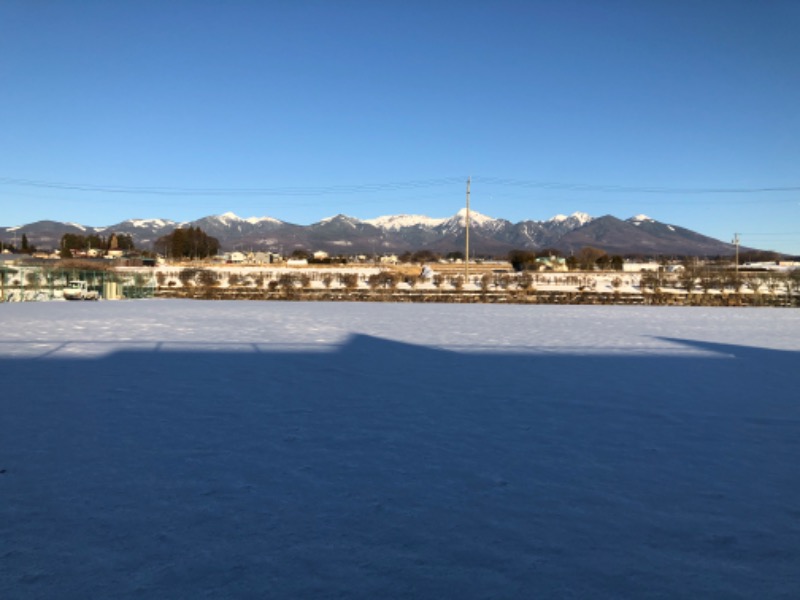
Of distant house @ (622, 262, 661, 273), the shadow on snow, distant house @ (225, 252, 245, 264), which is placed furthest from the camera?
distant house @ (225, 252, 245, 264)

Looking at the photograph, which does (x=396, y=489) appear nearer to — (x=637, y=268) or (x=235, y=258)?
A: (x=637, y=268)

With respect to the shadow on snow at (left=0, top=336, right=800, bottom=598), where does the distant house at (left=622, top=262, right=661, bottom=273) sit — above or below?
above

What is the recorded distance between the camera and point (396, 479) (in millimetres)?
4594

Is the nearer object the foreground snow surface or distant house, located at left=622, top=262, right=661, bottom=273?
the foreground snow surface

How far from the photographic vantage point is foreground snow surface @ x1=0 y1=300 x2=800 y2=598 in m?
3.16

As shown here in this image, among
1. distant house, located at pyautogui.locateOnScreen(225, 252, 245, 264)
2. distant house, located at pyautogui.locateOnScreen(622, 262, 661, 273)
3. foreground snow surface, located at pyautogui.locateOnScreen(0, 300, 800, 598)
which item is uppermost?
distant house, located at pyautogui.locateOnScreen(225, 252, 245, 264)

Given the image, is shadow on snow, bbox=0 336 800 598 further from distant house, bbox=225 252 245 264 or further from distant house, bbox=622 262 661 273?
distant house, bbox=225 252 245 264

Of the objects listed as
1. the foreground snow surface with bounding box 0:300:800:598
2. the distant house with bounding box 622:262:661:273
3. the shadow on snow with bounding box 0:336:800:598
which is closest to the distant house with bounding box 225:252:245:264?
the distant house with bounding box 622:262:661:273

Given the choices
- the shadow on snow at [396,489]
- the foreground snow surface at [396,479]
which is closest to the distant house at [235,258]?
the foreground snow surface at [396,479]

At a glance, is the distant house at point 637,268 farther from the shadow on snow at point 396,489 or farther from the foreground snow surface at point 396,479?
the shadow on snow at point 396,489

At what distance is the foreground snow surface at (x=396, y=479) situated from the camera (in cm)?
316

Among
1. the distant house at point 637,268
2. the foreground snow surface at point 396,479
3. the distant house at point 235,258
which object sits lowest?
the foreground snow surface at point 396,479

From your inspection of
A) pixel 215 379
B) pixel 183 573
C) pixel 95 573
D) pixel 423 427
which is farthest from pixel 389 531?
pixel 215 379

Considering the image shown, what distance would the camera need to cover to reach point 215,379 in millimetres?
8758
